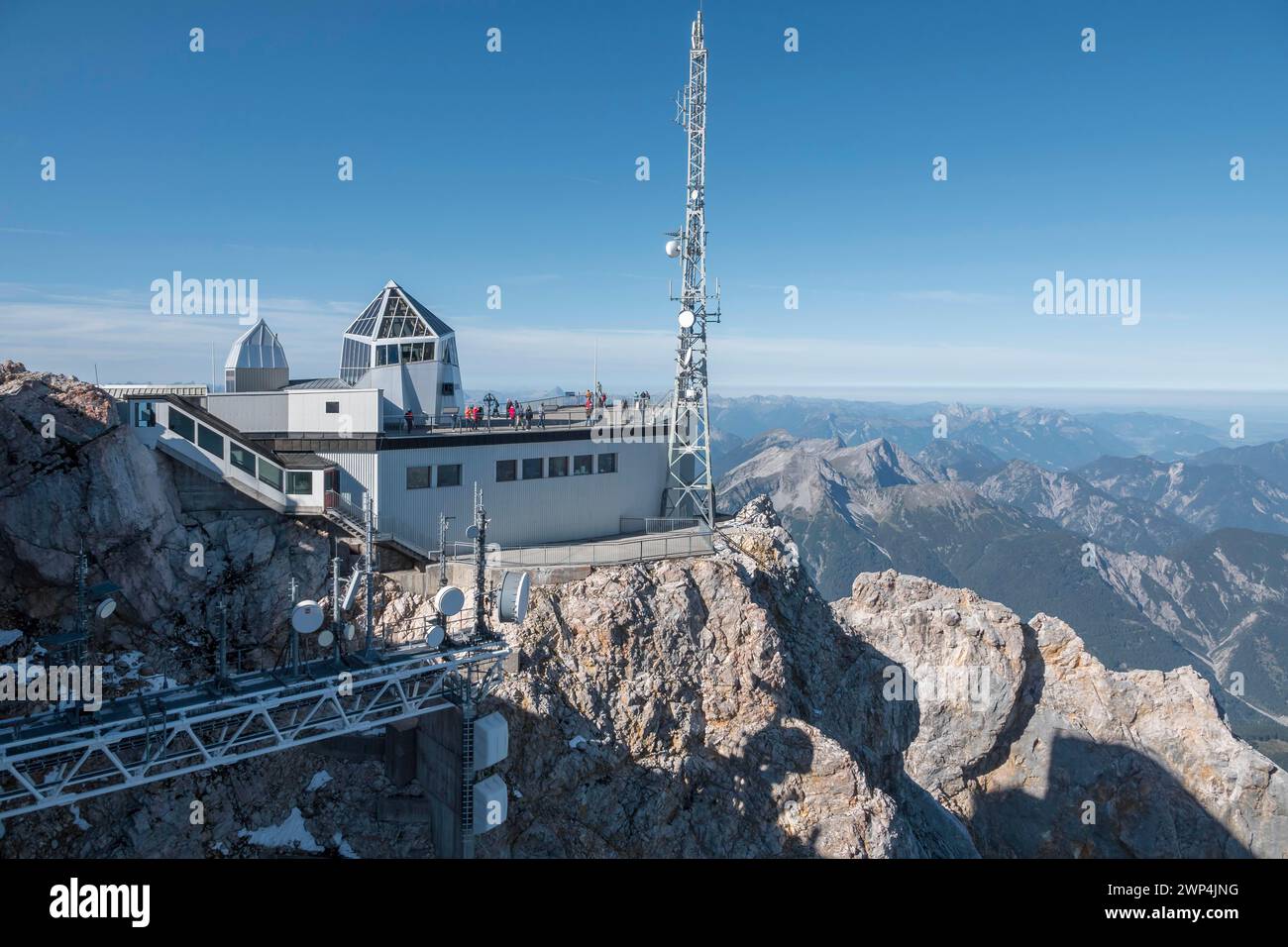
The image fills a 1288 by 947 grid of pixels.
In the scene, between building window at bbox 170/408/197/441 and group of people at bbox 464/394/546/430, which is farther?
group of people at bbox 464/394/546/430

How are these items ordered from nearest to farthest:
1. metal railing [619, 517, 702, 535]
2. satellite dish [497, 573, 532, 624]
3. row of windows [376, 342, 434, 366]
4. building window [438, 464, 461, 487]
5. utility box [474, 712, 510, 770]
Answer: satellite dish [497, 573, 532, 624], utility box [474, 712, 510, 770], building window [438, 464, 461, 487], metal railing [619, 517, 702, 535], row of windows [376, 342, 434, 366]

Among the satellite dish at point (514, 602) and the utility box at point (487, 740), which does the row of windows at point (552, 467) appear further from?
the utility box at point (487, 740)

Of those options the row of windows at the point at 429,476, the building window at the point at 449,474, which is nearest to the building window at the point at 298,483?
the row of windows at the point at 429,476

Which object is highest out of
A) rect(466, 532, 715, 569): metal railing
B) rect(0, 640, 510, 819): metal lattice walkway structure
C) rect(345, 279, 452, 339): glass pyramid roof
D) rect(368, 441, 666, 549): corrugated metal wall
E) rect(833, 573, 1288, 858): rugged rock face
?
rect(345, 279, 452, 339): glass pyramid roof

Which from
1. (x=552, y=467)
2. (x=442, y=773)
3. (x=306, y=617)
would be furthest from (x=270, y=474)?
(x=442, y=773)

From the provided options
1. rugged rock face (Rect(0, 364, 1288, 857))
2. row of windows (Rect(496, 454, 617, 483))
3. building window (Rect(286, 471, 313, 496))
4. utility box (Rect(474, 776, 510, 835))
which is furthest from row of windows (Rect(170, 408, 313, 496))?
utility box (Rect(474, 776, 510, 835))

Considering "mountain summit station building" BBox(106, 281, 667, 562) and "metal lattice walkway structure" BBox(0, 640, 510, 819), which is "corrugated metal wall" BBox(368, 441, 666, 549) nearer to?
"mountain summit station building" BBox(106, 281, 667, 562)
